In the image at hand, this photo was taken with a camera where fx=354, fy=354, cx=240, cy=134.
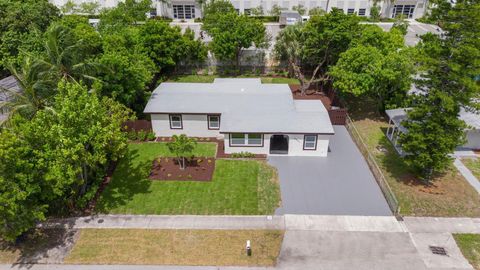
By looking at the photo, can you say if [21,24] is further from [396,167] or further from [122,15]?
[396,167]

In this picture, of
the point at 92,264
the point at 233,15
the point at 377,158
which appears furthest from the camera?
the point at 233,15

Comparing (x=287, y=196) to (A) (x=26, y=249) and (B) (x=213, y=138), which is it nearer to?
(B) (x=213, y=138)

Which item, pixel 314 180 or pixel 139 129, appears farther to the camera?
pixel 139 129

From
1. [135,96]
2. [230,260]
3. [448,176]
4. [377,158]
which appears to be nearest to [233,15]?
[135,96]

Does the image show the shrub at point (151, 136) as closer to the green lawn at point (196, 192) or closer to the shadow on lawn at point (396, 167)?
the green lawn at point (196, 192)

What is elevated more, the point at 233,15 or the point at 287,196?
the point at 233,15

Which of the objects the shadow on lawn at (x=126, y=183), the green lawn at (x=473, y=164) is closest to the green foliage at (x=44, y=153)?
the shadow on lawn at (x=126, y=183)

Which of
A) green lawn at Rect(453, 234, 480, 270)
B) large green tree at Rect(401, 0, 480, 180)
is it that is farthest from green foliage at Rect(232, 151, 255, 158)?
green lawn at Rect(453, 234, 480, 270)
